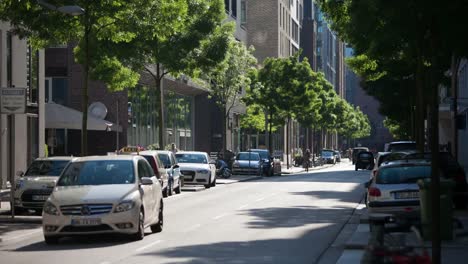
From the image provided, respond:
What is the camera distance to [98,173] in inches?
674

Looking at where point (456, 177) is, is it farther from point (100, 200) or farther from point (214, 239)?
point (100, 200)

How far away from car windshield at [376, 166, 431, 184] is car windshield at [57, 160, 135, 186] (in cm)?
502

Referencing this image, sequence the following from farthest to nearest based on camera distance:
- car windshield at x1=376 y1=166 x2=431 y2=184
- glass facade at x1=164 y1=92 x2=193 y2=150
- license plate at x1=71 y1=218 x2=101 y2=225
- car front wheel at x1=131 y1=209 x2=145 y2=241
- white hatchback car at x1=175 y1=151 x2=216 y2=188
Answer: glass facade at x1=164 y1=92 x2=193 y2=150, white hatchback car at x1=175 y1=151 x2=216 y2=188, car windshield at x1=376 y1=166 x2=431 y2=184, car front wheel at x1=131 y1=209 x2=145 y2=241, license plate at x1=71 y1=218 x2=101 y2=225

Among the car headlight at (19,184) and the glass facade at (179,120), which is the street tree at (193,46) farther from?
the glass facade at (179,120)

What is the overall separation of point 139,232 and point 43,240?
6.44 feet

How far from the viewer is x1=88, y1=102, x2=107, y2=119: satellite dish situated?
46691mm

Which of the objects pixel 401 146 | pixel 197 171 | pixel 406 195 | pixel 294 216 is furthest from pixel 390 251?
pixel 401 146

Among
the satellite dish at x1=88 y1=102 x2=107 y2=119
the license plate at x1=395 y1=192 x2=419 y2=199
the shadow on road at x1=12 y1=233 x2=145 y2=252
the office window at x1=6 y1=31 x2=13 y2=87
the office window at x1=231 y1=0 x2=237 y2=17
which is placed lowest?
the shadow on road at x1=12 y1=233 x2=145 y2=252

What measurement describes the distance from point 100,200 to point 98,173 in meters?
1.27

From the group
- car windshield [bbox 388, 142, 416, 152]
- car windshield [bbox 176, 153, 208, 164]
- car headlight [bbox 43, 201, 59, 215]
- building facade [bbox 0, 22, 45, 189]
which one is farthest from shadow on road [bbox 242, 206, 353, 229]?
car windshield [bbox 388, 142, 416, 152]

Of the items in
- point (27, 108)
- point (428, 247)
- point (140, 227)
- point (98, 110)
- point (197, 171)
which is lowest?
point (428, 247)

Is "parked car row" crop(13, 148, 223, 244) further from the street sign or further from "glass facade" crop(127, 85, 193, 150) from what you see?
"glass facade" crop(127, 85, 193, 150)

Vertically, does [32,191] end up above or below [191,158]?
below

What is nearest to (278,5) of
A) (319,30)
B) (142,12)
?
(319,30)
